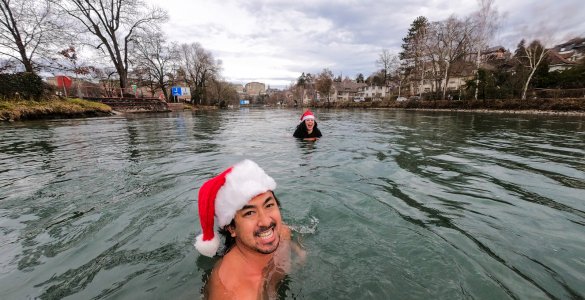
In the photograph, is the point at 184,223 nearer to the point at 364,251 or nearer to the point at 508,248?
the point at 364,251

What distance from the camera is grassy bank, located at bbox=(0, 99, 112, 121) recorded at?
16.9 meters

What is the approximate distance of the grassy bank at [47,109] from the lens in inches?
666

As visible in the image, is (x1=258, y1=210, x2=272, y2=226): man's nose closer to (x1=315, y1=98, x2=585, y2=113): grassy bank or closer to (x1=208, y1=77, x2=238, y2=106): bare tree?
(x1=315, y1=98, x2=585, y2=113): grassy bank

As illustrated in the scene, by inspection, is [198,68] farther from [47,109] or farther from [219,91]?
[47,109]

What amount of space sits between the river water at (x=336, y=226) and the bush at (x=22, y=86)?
16907mm

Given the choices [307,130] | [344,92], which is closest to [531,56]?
[307,130]

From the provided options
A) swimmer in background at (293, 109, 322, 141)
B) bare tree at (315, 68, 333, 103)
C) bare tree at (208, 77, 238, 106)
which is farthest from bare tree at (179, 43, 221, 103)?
swimmer in background at (293, 109, 322, 141)

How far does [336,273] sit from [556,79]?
157ft

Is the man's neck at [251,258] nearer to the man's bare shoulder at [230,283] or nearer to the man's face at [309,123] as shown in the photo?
the man's bare shoulder at [230,283]

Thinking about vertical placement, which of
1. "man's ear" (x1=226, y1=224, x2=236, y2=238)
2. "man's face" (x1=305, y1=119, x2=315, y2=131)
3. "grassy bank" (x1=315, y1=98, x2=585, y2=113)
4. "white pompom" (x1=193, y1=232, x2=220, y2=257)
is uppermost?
"grassy bank" (x1=315, y1=98, x2=585, y2=113)

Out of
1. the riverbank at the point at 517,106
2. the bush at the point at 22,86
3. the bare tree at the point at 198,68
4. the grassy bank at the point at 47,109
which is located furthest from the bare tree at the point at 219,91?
the riverbank at the point at 517,106

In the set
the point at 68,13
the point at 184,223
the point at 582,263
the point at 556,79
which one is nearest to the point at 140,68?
the point at 68,13

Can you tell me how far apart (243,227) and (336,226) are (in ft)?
5.37

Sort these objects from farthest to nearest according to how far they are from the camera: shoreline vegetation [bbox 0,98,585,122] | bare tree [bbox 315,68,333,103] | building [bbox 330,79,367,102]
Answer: building [bbox 330,79,367,102]
bare tree [bbox 315,68,333,103]
shoreline vegetation [bbox 0,98,585,122]
